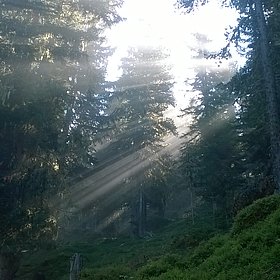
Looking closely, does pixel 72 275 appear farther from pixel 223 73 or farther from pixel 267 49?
pixel 223 73

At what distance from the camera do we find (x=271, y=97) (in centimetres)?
1748

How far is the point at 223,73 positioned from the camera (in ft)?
151

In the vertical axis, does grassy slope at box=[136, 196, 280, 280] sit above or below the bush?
below

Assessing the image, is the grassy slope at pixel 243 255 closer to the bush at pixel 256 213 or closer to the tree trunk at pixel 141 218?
the bush at pixel 256 213

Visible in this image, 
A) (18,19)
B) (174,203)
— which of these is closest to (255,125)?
(18,19)

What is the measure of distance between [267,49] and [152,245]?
1349 cm

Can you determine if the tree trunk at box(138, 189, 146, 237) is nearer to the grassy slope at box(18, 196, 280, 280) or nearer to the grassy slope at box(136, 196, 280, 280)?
the grassy slope at box(18, 196, 280, 280)

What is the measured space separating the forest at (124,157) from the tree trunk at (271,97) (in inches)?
1.9

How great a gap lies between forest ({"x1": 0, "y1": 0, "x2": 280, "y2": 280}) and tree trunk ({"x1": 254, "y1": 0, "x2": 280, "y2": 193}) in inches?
1.9

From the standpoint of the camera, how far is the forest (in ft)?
45.6

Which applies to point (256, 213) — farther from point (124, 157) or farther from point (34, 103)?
point (124, 157)

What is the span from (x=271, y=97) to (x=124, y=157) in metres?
19.0

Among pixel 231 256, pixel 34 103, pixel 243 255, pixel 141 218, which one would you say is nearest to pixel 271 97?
pixel 231 256

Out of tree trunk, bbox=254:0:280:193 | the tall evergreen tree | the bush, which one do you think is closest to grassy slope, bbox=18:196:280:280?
the bush
